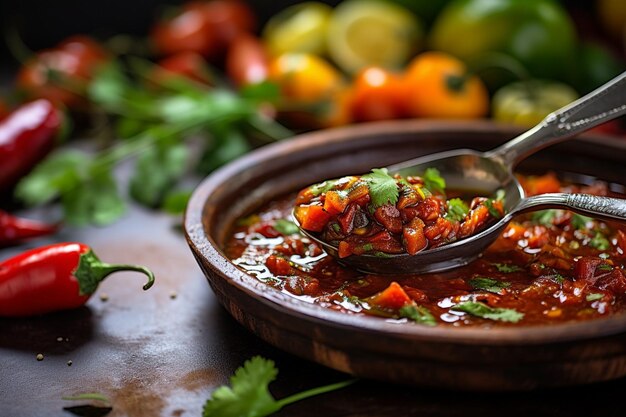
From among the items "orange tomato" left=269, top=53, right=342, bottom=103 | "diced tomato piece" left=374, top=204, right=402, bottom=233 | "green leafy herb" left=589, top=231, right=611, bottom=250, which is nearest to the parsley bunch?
"orange tomato" left=269, top=53, right=342, bottom=103

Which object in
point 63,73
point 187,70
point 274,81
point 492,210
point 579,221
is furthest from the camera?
point 187,70

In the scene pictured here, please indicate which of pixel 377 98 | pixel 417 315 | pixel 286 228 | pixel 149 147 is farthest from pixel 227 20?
pixel 417 315

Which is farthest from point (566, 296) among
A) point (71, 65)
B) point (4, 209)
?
point (71, 65)

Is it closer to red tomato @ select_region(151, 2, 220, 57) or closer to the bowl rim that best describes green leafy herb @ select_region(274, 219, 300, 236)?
the bowl rim

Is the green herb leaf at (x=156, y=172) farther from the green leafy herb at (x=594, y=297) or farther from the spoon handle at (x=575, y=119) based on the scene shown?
the green leafy herb at (x=594, y=297)

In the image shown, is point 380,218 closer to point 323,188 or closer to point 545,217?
point 323,188

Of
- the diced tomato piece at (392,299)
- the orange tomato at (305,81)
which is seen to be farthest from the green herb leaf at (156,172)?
the diced tomato piece at (392,299)

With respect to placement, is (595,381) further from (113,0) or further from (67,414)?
→ (113,0)
